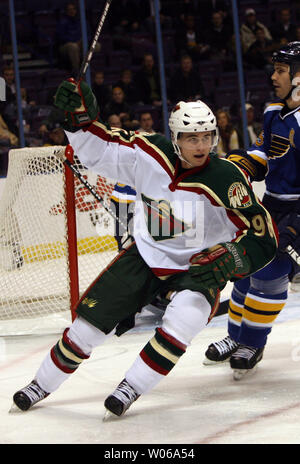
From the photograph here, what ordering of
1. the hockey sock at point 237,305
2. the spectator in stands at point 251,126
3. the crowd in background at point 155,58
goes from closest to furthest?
the hockey sock at point 237,305, the crowd in background at point 155,58, the spectator in stands at point 251,126

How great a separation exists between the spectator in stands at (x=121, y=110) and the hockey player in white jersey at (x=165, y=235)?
14.2 ft

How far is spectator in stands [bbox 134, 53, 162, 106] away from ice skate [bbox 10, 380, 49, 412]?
5.04m

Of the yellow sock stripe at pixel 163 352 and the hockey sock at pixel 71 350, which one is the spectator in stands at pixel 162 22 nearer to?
the hockey sock at pixel 71 350

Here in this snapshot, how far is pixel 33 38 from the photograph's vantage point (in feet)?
27.0

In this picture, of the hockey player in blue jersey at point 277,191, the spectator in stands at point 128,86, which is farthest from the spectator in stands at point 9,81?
the hockey player in blue jersey at point 277,191

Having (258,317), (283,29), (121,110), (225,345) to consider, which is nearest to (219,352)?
(225,345)

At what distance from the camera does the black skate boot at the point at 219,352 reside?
3316mm

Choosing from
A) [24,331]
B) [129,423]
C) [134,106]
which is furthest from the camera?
[134,106]

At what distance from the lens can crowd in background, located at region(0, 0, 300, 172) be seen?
23.1ft

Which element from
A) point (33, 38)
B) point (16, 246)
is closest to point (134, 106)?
point (33, 38)

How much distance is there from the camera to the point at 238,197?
2676mm

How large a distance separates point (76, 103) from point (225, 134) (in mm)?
4548
